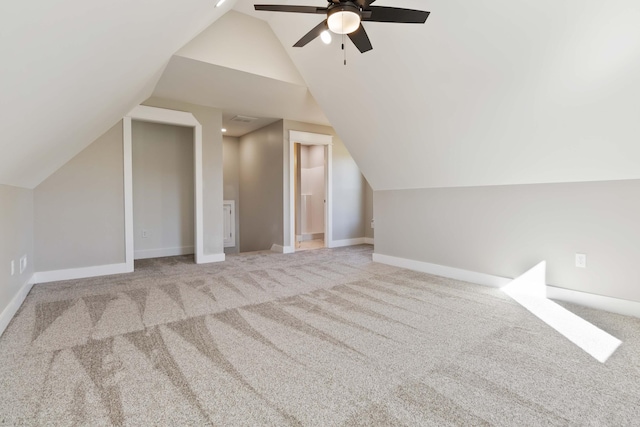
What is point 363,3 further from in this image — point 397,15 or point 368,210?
point 368,210

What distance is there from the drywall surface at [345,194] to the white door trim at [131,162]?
84.4 inches

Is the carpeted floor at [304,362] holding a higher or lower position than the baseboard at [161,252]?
lower

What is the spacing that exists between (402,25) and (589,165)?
6.35 feet

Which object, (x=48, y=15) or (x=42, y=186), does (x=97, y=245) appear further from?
(x=48, y=15)

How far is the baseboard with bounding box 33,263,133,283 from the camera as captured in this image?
358 centimetres

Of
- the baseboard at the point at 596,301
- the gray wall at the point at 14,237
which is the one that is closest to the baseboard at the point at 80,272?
the gray wall at the point at 14,237

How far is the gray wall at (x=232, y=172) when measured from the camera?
6.82 metres

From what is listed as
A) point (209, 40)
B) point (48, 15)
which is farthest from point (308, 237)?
point (48, 15)

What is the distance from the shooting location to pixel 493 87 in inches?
101

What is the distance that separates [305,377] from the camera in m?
1.66

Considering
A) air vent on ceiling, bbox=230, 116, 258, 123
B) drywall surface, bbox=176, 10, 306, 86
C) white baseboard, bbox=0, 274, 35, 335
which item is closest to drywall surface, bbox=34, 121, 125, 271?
white baseboard, bbox=0, 274, 35, 335

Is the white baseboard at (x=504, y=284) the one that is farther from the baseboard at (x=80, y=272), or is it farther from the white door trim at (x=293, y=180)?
the baseboard at (x=80, y=272)

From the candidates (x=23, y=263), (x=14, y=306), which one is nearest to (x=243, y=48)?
(x=23, y=263)

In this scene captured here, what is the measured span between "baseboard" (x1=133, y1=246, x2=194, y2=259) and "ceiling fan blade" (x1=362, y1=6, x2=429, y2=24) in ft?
15.1
